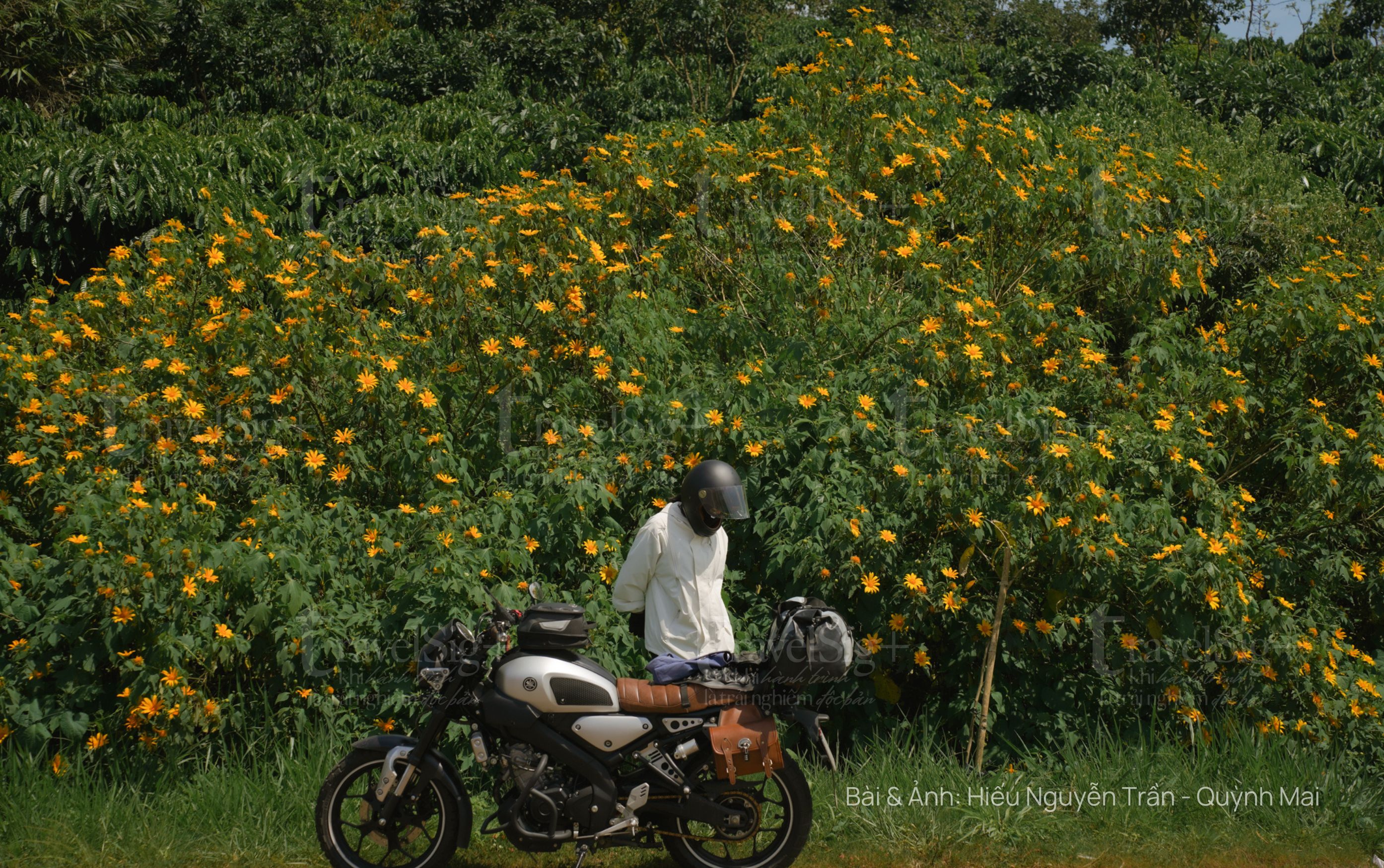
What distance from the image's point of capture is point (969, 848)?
164 inches

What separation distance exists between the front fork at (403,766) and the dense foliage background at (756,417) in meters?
0.73

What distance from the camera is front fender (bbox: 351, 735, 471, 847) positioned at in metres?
3.71

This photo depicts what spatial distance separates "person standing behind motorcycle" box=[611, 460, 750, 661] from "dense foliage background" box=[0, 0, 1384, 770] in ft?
2.19

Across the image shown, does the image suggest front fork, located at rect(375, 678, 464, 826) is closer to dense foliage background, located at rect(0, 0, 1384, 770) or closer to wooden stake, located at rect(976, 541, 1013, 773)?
dense foliage background, located at rect(0, 0, 1384, 770)

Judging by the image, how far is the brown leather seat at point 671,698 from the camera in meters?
3.71

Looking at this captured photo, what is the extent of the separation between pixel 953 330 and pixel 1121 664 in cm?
170

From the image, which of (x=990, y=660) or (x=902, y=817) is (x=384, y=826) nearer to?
(x=902, y=817)

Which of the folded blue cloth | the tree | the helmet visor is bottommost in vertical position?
the folded blue cloth

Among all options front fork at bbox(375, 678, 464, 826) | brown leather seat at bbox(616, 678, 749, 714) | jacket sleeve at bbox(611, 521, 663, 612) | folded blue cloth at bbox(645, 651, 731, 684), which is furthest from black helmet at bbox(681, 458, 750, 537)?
front fork at bbox(375, 678, 464, 826)

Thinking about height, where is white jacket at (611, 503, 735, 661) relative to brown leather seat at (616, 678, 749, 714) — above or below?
above

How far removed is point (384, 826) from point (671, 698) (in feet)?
3.30

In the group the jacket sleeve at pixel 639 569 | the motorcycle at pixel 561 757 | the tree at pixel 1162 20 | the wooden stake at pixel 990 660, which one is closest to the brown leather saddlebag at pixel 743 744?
the motorcycle at pixel 561 757

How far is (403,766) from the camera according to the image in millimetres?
3717

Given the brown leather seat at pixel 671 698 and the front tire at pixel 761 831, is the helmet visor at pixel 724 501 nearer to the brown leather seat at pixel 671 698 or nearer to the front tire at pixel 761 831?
the brown leather seat at pixel 671 698
